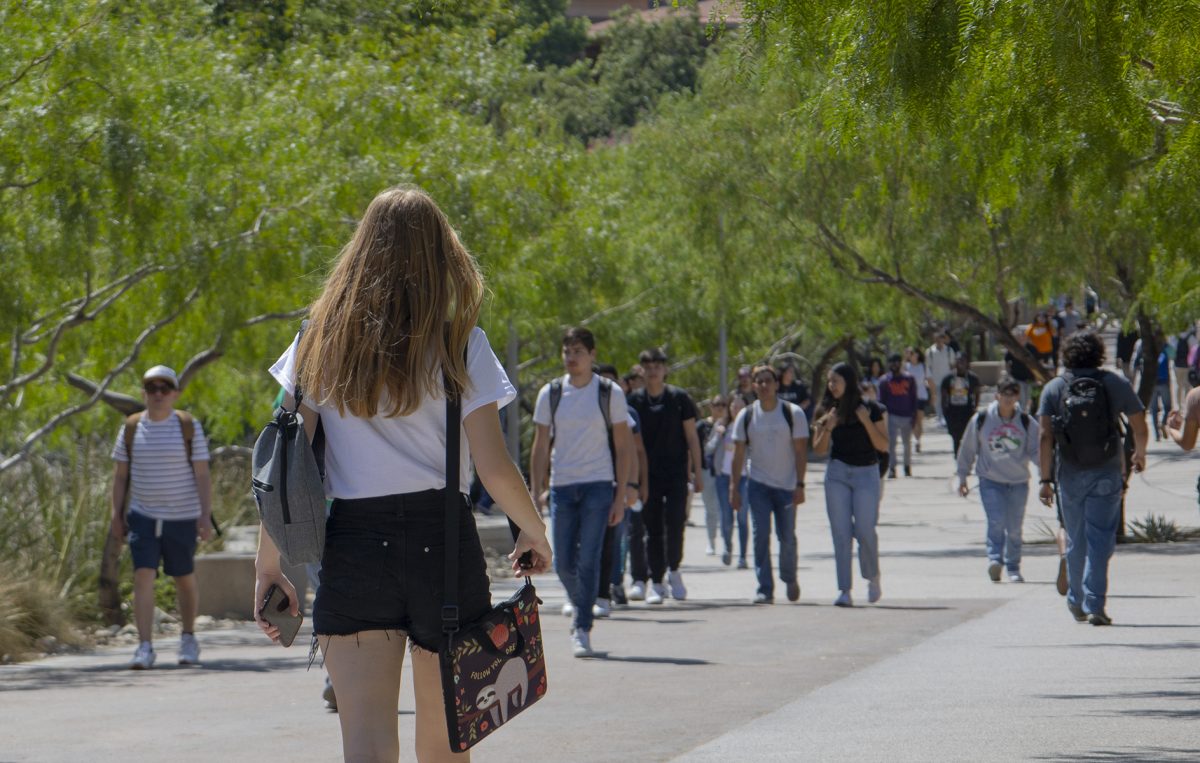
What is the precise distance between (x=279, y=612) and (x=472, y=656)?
0.49m

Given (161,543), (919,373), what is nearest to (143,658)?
(161,543)

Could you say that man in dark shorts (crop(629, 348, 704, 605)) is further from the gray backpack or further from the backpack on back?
the gray backpack

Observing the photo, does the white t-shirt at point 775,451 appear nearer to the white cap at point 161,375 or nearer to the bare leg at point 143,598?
the white cap at point 161,375

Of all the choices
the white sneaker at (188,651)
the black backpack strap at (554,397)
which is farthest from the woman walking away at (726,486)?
the white sneaker at (188,651)

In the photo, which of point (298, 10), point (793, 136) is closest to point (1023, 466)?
point (793, 136)

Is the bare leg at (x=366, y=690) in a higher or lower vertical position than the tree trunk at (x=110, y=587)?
higher

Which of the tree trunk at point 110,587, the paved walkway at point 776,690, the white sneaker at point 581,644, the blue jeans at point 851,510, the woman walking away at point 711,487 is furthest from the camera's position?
the woman walking away at point 711,487

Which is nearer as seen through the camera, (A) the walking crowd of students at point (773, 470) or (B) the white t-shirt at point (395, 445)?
(B) the white t-shirt at point (395, 445)

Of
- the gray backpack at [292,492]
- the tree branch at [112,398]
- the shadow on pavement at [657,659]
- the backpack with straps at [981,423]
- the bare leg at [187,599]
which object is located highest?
the tree branch at [112,398]

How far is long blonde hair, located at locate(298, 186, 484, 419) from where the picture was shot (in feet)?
14.2

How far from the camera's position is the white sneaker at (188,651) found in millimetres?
10867

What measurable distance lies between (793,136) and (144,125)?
6.70 m

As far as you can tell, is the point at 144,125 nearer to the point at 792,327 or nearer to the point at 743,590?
the point at 743,590

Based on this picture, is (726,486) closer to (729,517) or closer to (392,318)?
(729,517)
